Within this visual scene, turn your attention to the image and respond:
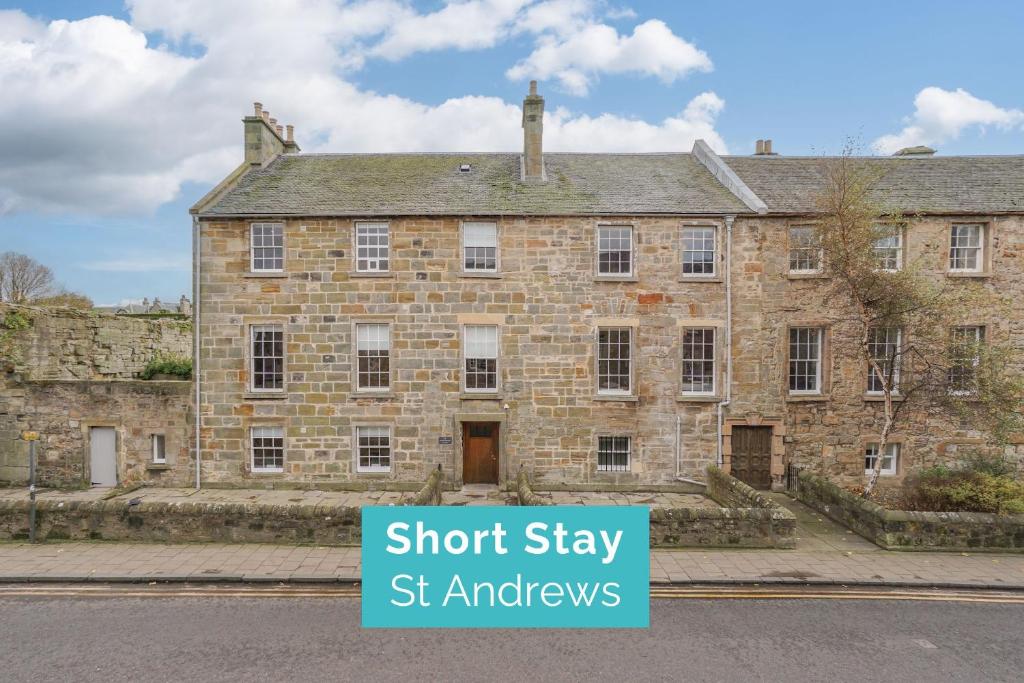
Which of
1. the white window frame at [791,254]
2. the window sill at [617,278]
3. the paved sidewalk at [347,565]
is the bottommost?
the paved sidewalk at [347,565]

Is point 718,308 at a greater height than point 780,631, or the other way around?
point 718,308

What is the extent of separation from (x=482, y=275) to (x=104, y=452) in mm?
14002

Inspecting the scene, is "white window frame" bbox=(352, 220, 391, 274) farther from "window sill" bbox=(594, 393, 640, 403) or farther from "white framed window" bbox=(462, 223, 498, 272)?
"window sill" bbox=(594, 393, 640, 403)

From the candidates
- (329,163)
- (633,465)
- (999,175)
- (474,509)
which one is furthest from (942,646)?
(329,163)

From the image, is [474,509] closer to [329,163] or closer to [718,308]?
[718,308]

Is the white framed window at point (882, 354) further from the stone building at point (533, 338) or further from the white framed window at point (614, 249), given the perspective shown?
the white framed window at point (614, 249)

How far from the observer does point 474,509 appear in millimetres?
7188

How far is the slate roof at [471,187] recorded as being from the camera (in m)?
17.9

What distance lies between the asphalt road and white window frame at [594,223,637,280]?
1064cm

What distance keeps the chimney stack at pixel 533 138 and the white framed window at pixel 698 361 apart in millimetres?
7768

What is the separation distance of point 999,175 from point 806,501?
47.5 feet

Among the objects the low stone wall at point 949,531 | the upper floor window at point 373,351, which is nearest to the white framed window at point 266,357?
the upper floor window at point 373,351

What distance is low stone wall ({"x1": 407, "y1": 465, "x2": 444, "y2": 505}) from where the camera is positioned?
13.3 metres

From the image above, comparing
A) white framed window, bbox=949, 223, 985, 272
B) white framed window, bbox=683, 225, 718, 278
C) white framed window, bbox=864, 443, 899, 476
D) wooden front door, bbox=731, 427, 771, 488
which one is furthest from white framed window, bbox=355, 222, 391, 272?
white framed window, bbox=949, 223, 985, 272
